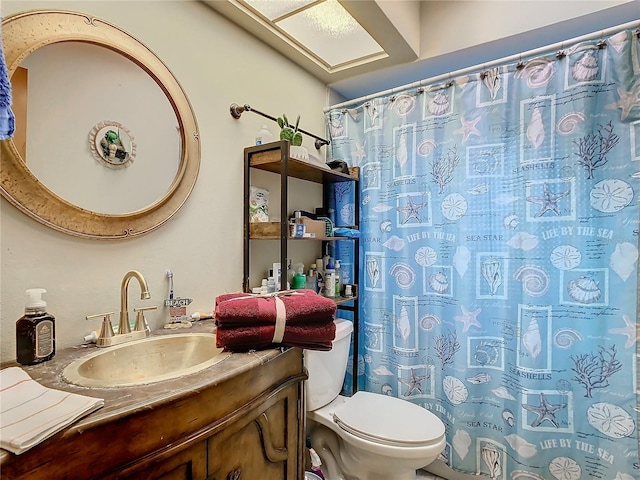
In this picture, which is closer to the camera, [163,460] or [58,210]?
[163,460]

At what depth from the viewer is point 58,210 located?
100 centimetres

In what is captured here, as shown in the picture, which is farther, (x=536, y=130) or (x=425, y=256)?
(x=425, y=256)

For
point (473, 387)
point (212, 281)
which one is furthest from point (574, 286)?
point (212, 281)

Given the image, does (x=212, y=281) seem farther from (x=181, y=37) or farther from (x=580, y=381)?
(x=580, y=381)

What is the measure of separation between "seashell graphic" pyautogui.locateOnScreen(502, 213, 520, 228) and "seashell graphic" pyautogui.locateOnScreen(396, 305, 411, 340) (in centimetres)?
66

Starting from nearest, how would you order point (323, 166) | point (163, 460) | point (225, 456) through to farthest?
1. point (163, 460)
2. point (225, 456)
3. point (323, 166)

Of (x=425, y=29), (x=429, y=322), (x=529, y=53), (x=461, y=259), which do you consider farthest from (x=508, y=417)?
(x=425, y=29)

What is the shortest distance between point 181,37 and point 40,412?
133 centimetres

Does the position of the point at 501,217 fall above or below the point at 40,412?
above

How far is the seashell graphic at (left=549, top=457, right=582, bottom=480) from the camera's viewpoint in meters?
1.44

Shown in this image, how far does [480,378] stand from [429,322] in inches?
13.5

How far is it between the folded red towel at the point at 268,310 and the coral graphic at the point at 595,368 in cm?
114

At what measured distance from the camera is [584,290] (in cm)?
142

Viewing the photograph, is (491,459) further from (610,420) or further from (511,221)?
(511,221)
